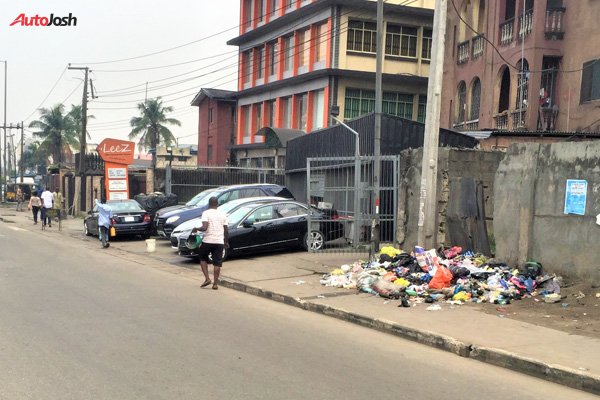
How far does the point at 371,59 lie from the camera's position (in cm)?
3391

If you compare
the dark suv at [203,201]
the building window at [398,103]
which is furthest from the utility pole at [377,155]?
the building window at [398,103]

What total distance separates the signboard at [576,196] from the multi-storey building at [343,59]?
24607mm

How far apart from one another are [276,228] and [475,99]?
1235 centimetres

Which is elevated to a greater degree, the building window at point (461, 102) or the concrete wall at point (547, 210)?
the building window at point (461, 102)

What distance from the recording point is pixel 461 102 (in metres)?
24.1

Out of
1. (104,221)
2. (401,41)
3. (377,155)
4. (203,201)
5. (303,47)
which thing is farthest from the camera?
(303,47)

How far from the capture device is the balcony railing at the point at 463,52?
76.6 ft

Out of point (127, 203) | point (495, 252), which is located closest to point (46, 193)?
point (127, 203)

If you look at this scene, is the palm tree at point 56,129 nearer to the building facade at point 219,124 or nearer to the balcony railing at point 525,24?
the building facade at point 219,124

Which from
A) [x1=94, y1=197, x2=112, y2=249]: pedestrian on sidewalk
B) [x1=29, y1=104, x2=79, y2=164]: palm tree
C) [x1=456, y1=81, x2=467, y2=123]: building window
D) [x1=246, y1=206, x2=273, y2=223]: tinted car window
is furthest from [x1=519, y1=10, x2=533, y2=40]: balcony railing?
[x1=29, y1=104, x2=79, y2=164]: palm tree

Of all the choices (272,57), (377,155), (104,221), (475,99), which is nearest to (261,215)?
(377,155)

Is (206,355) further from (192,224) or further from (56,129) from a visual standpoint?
(56,129)

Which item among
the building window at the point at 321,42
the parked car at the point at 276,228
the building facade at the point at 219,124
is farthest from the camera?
the building facade at the point at 219,124

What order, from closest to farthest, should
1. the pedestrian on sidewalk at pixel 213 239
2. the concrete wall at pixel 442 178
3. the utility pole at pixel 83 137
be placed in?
the pedestrian on sidewalk at pixel 213 239 < the concrete wall at pixel 442 178 < the utility pole at pixel 83 137
